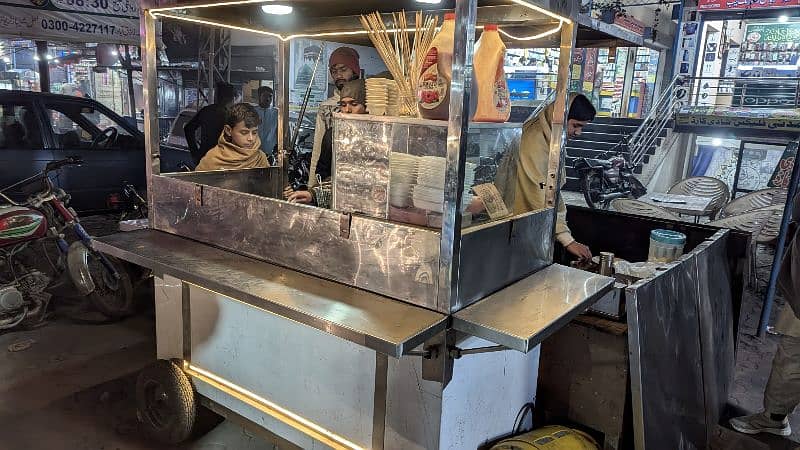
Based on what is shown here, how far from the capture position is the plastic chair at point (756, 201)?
246 inches

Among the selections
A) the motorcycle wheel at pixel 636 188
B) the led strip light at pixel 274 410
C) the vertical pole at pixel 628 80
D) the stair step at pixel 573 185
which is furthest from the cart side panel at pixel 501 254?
the vertical pole at pixel 628 80

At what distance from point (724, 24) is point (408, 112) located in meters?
14.5

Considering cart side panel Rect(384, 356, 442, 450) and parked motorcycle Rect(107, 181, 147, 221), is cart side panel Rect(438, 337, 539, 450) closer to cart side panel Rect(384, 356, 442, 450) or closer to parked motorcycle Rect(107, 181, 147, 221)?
cart side panel Rect(384, 356, 442, 450)

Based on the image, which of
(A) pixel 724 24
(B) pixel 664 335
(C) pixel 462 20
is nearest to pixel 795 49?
(A) pixel 724 24

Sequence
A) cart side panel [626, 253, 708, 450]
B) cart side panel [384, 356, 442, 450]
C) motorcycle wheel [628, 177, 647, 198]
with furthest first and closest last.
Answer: motorcycle wheel [628, 177, 647, 198] → cart side panel [626, 253, 708, 450] → cart side panel [384, 356, 442, 450]

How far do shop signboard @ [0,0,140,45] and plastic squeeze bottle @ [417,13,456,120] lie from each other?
5.93 metres

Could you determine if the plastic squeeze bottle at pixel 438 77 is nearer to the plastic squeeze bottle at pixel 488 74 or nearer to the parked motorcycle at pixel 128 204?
the plastic squeeze bottle at pixel 488 74

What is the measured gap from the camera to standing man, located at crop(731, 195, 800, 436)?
2.91 meters

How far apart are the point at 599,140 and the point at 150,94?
11521 millimetres

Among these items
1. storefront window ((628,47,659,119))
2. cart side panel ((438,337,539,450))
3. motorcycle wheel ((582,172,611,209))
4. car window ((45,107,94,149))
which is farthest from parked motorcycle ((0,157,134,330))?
storefront window ((628,47,659,119))

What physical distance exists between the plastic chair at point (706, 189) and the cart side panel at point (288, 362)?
18.9ft

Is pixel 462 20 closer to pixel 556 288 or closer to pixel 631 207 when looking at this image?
pixel 556 288

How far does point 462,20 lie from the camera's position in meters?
1.35

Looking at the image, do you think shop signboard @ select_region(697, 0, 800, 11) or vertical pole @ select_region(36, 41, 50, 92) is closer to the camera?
vertical pole @ select_region(36, 41, 50, 92)
